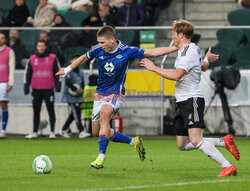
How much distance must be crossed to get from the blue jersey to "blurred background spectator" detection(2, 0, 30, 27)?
1092 cm

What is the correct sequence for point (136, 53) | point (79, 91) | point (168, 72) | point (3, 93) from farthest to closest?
point (79, 91) → point (3, 93) → point (136, 53) → point (168, 72)

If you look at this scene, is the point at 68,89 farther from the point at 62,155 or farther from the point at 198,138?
the point at 198,138

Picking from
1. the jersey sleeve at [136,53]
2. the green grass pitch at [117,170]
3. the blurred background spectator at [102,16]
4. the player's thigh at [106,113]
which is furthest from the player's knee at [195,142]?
the blurred background spectator at [102,16]

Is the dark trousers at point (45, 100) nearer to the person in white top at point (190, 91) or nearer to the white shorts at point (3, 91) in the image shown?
the white shorts at point (3, 91)

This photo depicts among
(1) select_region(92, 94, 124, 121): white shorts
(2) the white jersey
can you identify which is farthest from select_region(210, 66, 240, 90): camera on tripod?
(2) the white jersey

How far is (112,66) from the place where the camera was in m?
9.28

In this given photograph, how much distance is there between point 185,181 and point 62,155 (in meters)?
4.35

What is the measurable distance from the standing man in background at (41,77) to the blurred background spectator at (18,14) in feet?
12.5

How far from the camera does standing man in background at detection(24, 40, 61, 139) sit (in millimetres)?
16141

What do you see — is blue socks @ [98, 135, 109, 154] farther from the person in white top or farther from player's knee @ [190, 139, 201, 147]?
player's knee @ [190, 139, 201, 147]

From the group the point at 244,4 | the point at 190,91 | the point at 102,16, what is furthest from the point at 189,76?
the point at 244,4

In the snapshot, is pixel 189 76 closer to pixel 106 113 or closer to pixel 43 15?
pixel 106 113

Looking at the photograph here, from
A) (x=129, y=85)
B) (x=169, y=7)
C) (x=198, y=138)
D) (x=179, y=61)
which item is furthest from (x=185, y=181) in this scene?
(x=169, y=7)

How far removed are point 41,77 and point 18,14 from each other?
4474 millimetres
